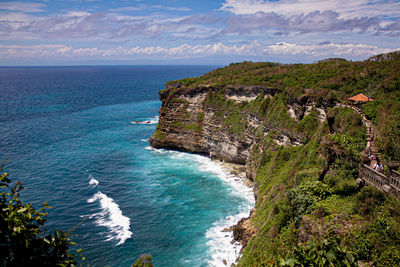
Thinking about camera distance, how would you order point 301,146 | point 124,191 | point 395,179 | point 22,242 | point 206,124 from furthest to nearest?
point 206,124 < point 124,191 < point 301,146 < point 395,179 < point 22,242

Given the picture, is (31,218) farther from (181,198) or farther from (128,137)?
(128,137)

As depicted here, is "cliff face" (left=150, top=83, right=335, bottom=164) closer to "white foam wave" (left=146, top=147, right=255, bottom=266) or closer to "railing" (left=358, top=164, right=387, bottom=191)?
"white foam wave" (left=146, top=147, right=255, bottom=266)

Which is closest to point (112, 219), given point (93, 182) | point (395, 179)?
point (93, 182)

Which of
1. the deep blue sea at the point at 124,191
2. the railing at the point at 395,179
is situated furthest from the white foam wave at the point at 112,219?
the railing at the point at 395,179

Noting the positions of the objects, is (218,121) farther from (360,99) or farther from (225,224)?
(360,99)

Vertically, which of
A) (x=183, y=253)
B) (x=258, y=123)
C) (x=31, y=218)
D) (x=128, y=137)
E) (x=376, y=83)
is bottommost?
(x=183, y=253)

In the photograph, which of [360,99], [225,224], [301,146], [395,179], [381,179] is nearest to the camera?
[395,179]

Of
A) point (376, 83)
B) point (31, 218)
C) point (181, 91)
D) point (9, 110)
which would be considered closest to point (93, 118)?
point (9, 110)
